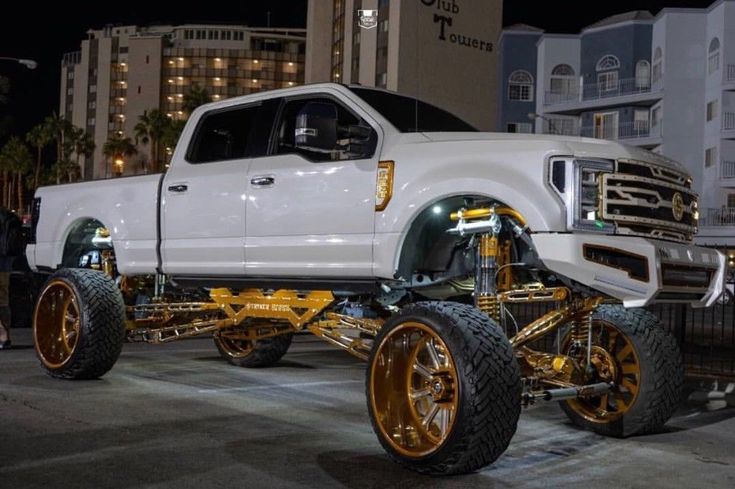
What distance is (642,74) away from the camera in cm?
5350

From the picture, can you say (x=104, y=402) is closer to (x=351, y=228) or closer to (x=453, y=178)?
(x=351, y=228)

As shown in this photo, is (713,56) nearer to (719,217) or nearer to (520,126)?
(719,217)

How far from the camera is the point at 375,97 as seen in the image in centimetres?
765

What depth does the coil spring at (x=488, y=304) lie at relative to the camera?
20.8ft

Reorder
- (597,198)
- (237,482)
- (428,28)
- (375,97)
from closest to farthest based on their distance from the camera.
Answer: (237,482), (597,198), (375,97), (428,28)

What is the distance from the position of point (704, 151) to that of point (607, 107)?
5.87 meters

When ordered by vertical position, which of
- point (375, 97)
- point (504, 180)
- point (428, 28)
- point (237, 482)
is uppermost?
point (428, 28)

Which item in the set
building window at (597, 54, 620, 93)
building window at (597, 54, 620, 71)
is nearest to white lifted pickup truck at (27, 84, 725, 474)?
building window at (597, 54, 620, 93)

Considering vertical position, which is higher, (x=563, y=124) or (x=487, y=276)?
(x=563, y=124)

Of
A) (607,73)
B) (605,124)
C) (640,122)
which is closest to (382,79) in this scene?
(607,73)

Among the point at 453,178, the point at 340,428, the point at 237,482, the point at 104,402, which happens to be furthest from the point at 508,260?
the point at 104,402

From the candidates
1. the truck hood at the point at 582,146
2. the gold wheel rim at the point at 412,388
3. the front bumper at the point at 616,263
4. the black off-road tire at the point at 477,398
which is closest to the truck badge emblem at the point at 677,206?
the truck hood at the point at 582,146

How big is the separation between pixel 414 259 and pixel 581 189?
1409 millimetres

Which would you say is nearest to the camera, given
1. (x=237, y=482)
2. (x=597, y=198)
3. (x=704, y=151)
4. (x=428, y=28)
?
(x=237, y=482)
